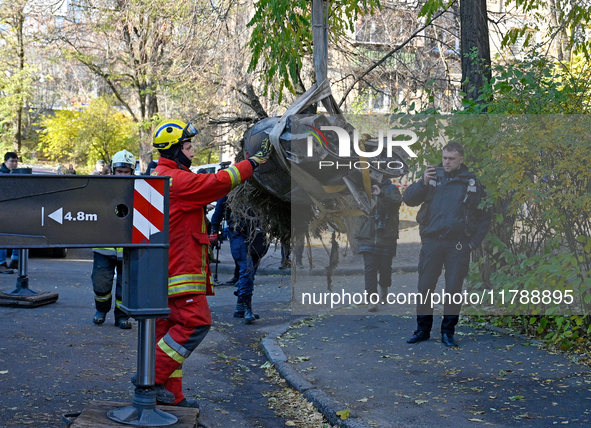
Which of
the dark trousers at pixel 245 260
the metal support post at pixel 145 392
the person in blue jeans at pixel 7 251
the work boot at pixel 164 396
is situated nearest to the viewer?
the metal support post at pixel 145 392

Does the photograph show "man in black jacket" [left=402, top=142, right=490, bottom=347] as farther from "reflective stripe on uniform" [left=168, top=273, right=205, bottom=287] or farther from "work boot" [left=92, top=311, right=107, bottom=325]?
"work boot" [left=92, top=311, right=107, bottom=325]

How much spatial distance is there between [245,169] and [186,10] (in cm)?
1063

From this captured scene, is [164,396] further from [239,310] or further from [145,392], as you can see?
[239,310]

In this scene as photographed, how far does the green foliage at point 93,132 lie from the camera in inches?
1377

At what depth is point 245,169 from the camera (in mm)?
4883

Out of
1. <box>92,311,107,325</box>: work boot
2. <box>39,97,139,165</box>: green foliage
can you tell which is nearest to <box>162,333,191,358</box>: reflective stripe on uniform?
<box>92,311,107,325</box>: work boot

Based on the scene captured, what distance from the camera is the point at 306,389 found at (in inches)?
231

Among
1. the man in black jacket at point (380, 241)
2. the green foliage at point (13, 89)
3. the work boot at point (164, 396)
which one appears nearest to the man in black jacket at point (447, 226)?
the man in black jacket at point (380, 241)

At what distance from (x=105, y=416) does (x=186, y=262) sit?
1.18m

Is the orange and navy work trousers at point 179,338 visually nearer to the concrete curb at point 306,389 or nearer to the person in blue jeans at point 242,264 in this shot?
the concrete curb at point 306,389

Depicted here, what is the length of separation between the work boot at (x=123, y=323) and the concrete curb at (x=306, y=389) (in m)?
1.51

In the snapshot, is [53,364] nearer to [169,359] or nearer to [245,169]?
[169,359]

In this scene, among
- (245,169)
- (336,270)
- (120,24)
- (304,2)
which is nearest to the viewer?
(245,169)


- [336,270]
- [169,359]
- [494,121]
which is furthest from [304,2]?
[169,359]
